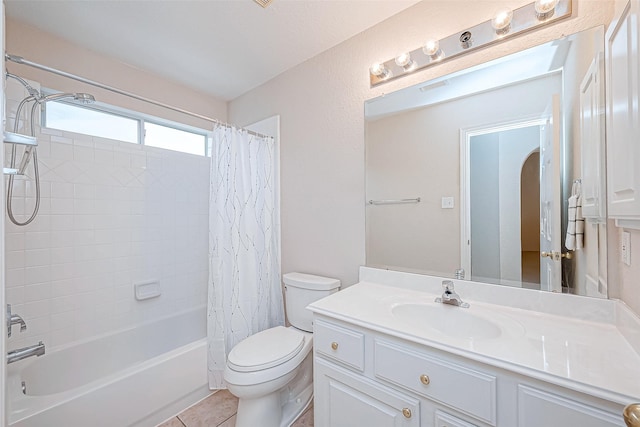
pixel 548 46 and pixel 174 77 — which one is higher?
pixel 174 77

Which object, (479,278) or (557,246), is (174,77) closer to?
(479,278)

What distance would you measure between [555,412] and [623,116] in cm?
86

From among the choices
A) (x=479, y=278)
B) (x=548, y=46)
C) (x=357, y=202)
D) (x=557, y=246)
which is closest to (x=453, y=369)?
(x=479, y=278)

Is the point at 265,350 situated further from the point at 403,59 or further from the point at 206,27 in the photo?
the point at 206,27

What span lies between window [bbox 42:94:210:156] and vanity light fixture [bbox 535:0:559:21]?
259 cm

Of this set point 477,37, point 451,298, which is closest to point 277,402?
point 451,298

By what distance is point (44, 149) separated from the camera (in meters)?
1.64

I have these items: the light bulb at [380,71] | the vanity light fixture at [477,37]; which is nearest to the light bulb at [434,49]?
the vanity light fixture at [477,37]

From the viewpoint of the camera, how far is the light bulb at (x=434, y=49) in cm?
136

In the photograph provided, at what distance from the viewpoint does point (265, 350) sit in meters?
1.46

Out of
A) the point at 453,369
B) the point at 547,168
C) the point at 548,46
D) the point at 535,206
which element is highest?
the point at 548,46

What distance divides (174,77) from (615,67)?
2698mm

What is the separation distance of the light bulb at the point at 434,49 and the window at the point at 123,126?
214 centimetres

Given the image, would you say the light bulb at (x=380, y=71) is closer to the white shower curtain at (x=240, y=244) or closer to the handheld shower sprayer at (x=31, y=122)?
the white shower curtain at (x=240, y=244)
